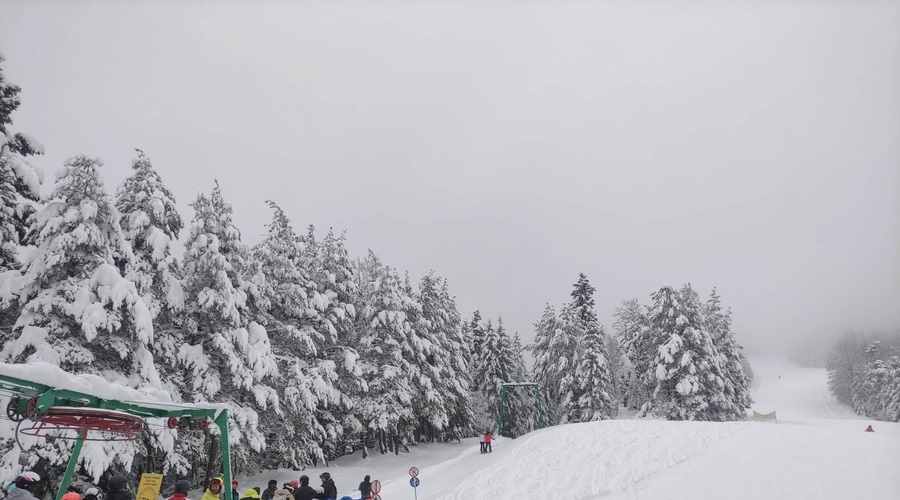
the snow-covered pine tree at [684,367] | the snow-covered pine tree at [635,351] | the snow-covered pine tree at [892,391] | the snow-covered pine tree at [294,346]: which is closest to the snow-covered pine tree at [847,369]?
the snow-covered pine tree at [892,391]

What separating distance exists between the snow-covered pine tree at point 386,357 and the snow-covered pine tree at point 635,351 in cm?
1923

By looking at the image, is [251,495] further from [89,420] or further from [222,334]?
[222,334]

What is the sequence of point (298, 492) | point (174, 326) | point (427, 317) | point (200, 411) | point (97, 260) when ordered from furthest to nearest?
point (427, 317) → point (174, 326) → point (97, 260) → point (298, 492) → point (200, 411)

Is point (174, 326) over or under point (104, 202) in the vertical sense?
under

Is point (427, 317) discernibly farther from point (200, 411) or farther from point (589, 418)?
point (200, 411)

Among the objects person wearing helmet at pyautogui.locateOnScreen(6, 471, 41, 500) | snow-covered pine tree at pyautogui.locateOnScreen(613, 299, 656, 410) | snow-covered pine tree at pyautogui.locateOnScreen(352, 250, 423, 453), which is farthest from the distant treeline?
person wearing helmet at pyautogui.locateOnScreen(6, 471, 41, 500)

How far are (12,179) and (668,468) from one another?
2447cm

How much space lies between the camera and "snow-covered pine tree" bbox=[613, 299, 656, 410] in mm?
40281

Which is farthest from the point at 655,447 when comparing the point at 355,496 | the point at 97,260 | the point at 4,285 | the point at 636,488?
the point at 4,285

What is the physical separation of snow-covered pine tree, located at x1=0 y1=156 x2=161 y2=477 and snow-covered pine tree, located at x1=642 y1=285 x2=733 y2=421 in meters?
33.1

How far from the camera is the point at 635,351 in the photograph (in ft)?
153

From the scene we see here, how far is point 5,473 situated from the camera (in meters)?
11.9

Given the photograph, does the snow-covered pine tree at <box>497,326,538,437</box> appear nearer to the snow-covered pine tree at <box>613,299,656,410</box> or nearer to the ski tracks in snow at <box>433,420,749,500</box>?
the snow-covered pine tree at <box>613,299,656,410</box>

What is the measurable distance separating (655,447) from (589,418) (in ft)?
63.3
